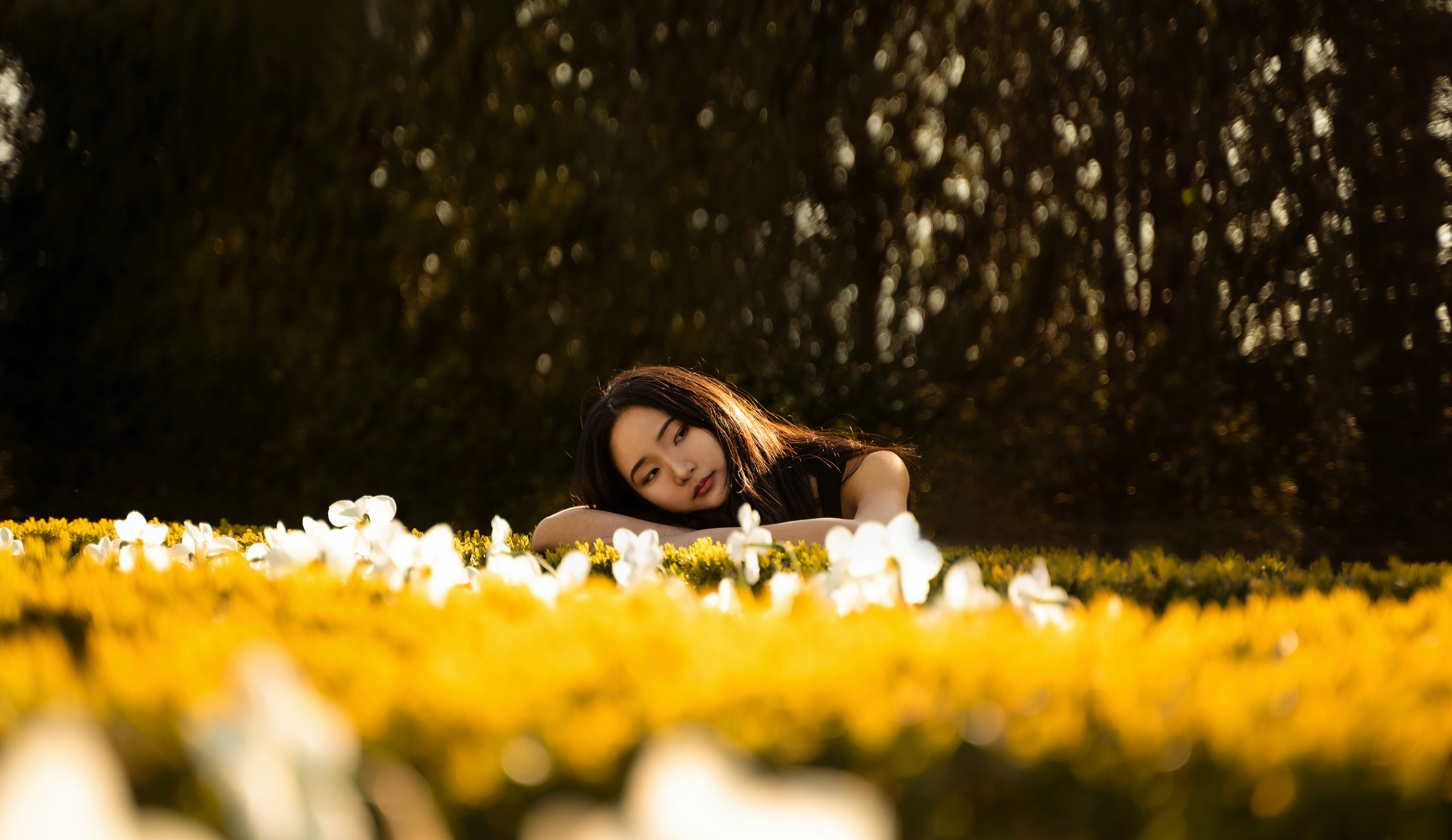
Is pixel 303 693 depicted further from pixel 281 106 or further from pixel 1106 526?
pixel 281 106

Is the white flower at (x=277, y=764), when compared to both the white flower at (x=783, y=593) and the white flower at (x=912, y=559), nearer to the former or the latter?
the white flower at (x=783, y=593)

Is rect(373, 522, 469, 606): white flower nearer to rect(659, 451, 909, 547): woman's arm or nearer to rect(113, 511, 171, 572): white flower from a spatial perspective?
rect(113, 511, 171, 572): white flower

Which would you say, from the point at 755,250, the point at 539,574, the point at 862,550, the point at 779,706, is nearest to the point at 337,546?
the point at 539,574

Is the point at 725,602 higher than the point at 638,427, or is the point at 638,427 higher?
the point at 638,427

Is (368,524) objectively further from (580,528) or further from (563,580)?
(563,580)

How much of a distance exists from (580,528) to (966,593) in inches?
92.1

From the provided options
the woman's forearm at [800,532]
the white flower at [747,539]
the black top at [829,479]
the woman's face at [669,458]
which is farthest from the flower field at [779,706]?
the black top at [829,479]

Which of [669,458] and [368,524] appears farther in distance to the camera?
[669,458]

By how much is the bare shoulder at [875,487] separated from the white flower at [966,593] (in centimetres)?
214

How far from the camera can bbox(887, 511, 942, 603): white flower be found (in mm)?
1752

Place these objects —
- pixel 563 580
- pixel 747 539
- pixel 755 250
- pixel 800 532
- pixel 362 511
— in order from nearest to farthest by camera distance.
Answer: pixel 563 580, pixel 747 539, pixel 362 511, pixel 800 532, pixel 755 250

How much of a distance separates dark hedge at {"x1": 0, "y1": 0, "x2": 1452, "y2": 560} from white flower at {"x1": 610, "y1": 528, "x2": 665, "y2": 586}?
13.7ft

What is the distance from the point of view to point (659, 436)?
3730mm

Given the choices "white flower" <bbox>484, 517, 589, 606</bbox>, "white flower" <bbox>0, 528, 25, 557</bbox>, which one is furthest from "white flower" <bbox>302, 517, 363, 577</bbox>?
"white flower" <bbox>0, 528, 25, 557</bbox>
